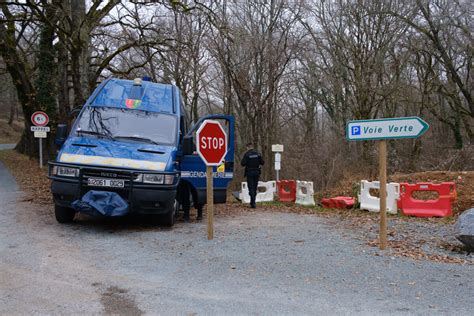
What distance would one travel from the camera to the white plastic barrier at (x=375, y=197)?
11.9 meters

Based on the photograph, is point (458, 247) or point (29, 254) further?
point (458, 247)

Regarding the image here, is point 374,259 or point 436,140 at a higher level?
point 436,140

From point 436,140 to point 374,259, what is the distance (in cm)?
2716

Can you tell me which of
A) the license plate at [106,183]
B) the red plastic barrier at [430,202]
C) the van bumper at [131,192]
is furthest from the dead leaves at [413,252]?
the license plate at [106,183]

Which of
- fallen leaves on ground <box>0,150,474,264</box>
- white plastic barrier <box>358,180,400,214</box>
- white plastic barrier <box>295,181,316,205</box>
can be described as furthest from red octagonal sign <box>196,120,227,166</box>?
white plastic barrier <box>295,181,316,205</box>

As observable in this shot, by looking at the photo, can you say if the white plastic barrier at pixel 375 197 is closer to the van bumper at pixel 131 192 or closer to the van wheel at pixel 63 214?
the van bumper at pixel 131 192

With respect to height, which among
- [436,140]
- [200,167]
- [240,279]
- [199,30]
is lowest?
[240,279]

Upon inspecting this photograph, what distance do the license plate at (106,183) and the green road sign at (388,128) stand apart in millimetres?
4034

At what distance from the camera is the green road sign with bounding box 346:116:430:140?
6.89m

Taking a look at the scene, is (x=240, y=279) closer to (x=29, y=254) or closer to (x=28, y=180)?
(x=29, y=254)

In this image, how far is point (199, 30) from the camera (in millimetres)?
26297

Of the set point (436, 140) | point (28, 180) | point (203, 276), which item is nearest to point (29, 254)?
point (203, 276)

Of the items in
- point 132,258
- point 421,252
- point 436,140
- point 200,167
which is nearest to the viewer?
point 132,258

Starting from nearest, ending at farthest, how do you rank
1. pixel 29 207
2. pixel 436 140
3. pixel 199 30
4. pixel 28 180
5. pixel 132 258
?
pixel 132 258, pixel 29 207, pixel 28 180, pixel 199 30, pixel 436 140
